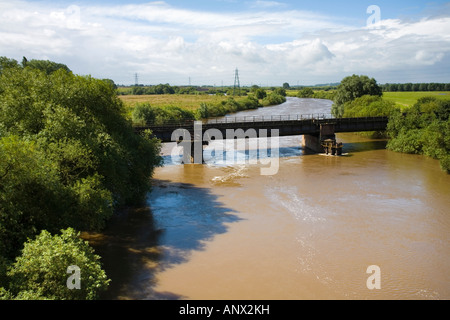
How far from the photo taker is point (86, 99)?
81.9ft

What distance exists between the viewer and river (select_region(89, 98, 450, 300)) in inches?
689

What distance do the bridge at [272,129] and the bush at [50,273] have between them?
2937 centimetres

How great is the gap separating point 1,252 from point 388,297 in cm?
1737

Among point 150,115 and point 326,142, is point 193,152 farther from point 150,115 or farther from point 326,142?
point 150,115

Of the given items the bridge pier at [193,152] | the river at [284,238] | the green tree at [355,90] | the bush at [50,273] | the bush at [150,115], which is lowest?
the river at [284,238]

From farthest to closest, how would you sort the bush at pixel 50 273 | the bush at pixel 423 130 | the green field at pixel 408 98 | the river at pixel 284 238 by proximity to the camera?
1. the green field at pixel 408 98
2. the bush at pixel 423 130
3. the river at pixel 284 238
4. the bush at pixel 50 273

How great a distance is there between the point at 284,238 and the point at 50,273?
14321mm

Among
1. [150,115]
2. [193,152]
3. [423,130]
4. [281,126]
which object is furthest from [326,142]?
[150,115]

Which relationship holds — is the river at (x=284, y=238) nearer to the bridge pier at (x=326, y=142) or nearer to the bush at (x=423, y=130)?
the bush at (x=423, y=130)

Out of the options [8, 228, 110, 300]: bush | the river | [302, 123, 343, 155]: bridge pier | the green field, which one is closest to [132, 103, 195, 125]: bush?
[302, 123, 343, 155]: bridge pier

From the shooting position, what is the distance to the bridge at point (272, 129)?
4488 centimetres

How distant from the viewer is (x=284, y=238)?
22.8 metres

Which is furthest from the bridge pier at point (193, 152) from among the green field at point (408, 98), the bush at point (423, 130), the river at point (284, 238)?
the green field at point (408, 98)

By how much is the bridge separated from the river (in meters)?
7.79
